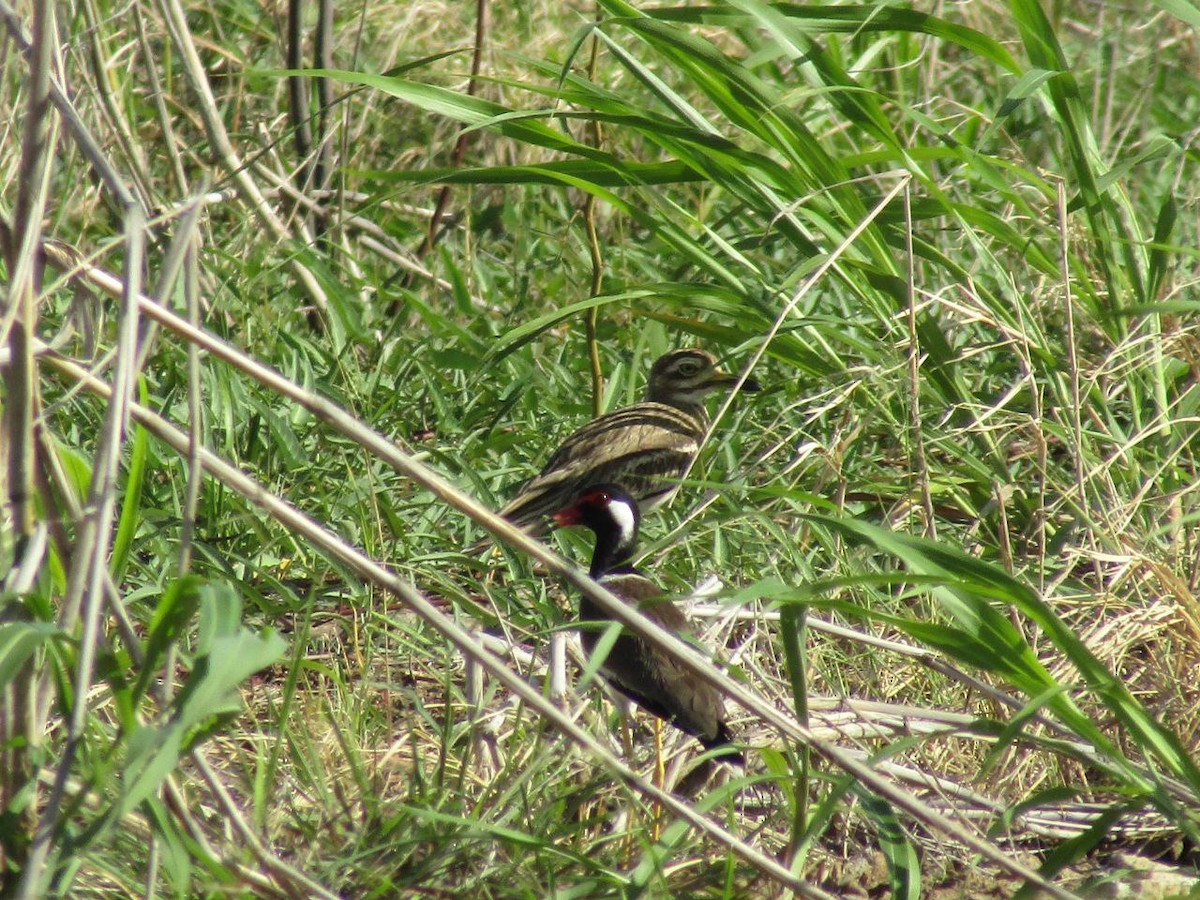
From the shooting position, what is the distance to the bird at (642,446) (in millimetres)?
5535

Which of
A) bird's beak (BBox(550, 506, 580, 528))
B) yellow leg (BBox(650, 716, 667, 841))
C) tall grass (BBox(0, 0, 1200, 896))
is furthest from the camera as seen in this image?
bird's beak (BBox(550, 506, 580, 528))

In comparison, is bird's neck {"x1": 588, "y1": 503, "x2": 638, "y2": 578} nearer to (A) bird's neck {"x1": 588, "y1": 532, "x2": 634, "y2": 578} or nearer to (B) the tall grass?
(A) bird's neck {"x1": 588, "y1": 532, "x2": 634, "y2": 578}

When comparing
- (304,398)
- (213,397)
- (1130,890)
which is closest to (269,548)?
(213,397)

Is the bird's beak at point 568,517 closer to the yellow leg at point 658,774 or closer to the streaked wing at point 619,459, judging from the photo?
the streaked wing at point 619,459

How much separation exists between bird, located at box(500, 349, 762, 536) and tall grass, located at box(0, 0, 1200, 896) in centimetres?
17

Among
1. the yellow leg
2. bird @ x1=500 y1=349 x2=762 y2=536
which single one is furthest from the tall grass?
bird @ x1=500 y1=349 x2=762 y2=536

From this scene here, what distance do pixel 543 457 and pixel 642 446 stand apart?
482 mm

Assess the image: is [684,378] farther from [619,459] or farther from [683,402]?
[619,459]

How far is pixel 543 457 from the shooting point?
5.77 metres

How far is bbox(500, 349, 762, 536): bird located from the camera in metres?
5.54

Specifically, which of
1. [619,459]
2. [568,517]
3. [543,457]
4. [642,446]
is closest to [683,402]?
[642,446]

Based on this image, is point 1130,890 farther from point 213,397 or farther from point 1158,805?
point 213,397

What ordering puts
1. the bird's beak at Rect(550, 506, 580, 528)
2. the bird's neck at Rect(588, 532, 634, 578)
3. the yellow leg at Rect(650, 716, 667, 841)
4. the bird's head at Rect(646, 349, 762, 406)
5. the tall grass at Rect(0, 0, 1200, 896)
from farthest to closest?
the bird's head at Rect(646, 349, 762, 406)
the bird's beak at Rect(550, 506, 580, 528)
the bird's neck at Rect(588, 532, 634, 578)
the yellow leg at Rect(650, 716, 667, 841)
the tall grass at Rect(0, 0, 1200, 896)

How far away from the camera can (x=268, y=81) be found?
24.6 feet
